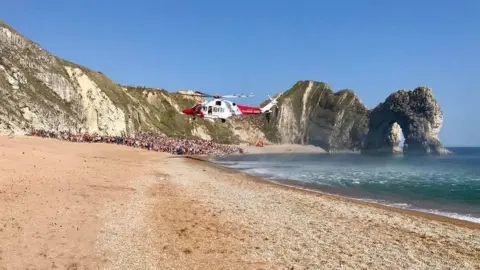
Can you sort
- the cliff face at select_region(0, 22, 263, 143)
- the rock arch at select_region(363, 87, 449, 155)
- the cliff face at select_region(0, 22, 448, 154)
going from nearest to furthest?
the cliff face at select_region(0, 22, 263, 143)
the cliff face at select_region(0, 22, 448, 154)
the rock arch at select_region(363, 87, 449, 155)

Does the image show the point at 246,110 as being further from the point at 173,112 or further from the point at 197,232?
the point at 173,112

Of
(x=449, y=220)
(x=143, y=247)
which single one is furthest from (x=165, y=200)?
(x=449, y=220)

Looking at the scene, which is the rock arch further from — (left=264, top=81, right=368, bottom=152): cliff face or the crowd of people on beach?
the crowd of people on beach

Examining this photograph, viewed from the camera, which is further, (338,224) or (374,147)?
(374,147)

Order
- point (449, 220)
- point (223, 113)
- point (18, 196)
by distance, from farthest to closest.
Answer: point (223, 113)
point (449, 220)
point (18, 196)

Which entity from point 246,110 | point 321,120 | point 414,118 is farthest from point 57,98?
point 414,118

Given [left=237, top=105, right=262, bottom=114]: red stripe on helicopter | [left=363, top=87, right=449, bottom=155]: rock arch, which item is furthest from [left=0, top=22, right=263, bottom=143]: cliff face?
[left=363, top=87, right=449, bottom=155]: rock arch

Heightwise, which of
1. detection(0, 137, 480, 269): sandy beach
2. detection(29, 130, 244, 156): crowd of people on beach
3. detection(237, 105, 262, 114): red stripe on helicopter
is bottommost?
detection(0, 137, 480, 269): sandy beach

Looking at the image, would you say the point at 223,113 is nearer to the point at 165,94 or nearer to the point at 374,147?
the point at 165,94
